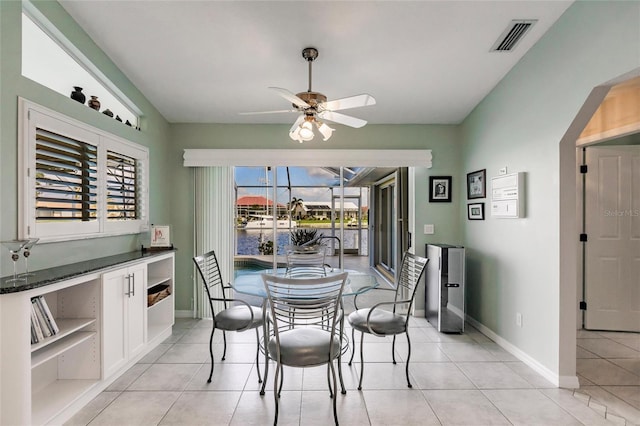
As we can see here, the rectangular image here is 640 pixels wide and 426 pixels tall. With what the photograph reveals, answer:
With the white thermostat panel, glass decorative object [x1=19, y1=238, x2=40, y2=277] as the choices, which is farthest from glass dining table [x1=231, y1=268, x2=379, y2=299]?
the white thermostat panel

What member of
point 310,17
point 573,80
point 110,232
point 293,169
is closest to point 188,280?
point 110,232

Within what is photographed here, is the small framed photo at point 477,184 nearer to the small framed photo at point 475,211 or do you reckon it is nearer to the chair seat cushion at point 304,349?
the small framed photo at point 475,211

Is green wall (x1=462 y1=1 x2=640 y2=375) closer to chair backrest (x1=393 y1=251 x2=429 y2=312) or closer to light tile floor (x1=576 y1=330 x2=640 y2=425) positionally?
light tile floor (x1=576 y1=330 x2=640 y2=425)

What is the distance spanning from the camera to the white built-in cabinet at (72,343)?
1.82m

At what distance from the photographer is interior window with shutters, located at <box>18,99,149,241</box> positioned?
220 cm

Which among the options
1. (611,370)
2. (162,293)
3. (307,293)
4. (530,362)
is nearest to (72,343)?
(162,293)

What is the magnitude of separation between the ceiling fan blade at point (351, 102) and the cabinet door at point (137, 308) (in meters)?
2.14

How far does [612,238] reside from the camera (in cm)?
371

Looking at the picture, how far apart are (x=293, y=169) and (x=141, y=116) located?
6.21 ft

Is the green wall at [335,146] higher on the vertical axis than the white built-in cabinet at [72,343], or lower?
higher

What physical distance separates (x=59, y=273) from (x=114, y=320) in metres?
0.64

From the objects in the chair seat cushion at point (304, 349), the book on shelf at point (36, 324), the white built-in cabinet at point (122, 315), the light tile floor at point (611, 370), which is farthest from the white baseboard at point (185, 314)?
the light tile floor at point (611, 370)

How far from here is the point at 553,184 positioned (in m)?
2.64

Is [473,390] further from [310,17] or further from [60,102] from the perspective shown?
[60,102]
